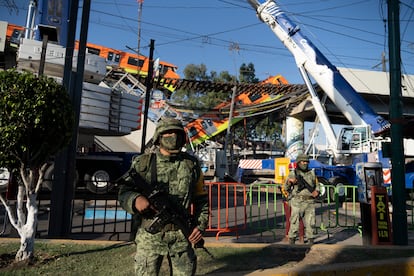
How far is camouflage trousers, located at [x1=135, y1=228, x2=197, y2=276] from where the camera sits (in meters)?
2.31

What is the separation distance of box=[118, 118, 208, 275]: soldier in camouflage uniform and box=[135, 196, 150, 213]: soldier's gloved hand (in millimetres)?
28

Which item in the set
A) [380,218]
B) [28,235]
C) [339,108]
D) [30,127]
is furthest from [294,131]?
[30,127]

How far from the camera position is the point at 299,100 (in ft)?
68.2

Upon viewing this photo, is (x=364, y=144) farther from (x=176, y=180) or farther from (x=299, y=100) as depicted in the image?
(x=176, y=180)

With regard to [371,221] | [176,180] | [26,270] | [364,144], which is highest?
[364,144]

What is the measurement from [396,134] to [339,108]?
10.3m

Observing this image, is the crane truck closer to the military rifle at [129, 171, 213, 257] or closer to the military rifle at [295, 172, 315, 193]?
the military rifle at [295, 172, 315, 193]

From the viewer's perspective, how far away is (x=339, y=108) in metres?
15.4

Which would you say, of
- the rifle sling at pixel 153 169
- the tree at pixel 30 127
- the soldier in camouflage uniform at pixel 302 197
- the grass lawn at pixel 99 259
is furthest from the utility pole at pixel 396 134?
the tree at pixel 30 127

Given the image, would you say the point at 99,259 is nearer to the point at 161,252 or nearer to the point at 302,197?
the point at 161,252

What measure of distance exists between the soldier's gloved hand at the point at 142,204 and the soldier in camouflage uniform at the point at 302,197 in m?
4.25

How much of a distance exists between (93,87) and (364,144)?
36.3ft

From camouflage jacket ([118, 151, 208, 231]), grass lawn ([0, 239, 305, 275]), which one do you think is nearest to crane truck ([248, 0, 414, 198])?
grass lawn ([0, 239, 305, 275])

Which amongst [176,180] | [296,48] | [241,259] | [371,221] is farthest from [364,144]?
[176,180]
